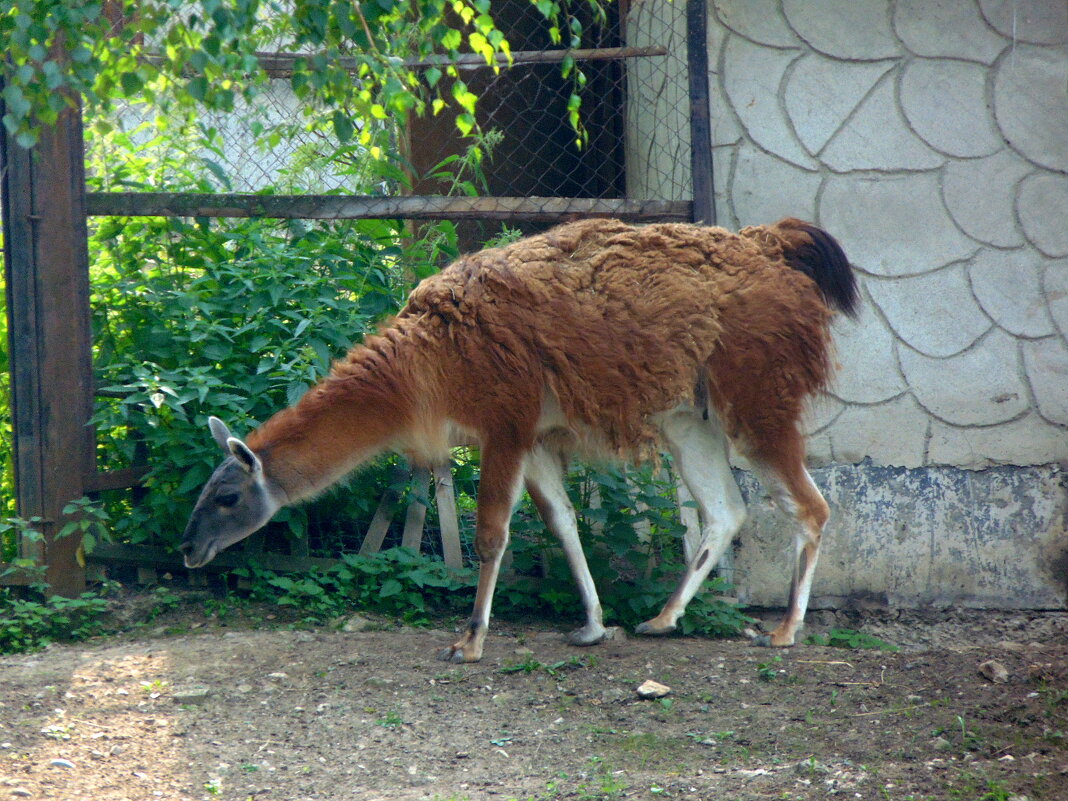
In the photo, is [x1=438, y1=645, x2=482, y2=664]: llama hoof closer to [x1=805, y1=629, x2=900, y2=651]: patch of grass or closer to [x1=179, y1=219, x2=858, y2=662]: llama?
[x1=179, y1=219, x2=858, y2=662]: llama

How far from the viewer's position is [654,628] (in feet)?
15.7

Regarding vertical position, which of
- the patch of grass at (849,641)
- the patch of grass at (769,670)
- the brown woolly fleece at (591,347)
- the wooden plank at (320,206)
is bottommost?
the patch of grass at (849,641)

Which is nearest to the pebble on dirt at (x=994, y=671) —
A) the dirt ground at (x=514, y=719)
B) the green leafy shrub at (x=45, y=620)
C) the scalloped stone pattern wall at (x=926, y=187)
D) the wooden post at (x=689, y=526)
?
the dirt ground at (x=514, y=719)

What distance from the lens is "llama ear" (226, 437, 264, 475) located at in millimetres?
4430

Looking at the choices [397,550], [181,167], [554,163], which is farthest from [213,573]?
[554,163]

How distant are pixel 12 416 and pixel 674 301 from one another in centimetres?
282

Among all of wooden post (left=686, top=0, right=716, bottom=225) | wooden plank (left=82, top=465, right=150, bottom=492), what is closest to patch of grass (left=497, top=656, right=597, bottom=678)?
wooden plank (left=82, top=465, right=150, bottom=492)

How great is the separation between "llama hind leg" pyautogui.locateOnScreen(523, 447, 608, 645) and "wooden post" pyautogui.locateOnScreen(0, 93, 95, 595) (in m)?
1.93

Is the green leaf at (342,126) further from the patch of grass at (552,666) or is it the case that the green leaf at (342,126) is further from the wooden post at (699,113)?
the wooden post at (699,113)

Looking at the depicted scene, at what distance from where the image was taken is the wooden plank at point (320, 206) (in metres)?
4.94

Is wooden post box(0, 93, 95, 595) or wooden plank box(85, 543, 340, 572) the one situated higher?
wooden post box(0, 93, 95, 595)

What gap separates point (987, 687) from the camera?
381cm

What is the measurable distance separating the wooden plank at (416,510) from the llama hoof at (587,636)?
0.92 meters

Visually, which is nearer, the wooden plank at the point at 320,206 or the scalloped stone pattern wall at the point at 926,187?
the wooden plank at the point at 320,206
